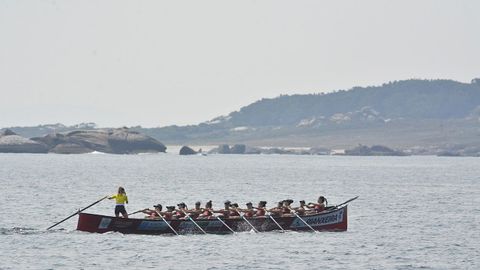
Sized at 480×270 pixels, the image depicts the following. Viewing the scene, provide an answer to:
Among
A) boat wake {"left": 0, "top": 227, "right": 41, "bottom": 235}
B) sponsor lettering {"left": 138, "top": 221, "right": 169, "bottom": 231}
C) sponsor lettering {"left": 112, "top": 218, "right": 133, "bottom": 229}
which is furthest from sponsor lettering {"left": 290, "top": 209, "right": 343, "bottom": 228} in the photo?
boat wake {"left": 0, "top": 227, "right": 41, "bottom": 235}

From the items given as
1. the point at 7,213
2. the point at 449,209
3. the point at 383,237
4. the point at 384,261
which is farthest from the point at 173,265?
the point at 449,209

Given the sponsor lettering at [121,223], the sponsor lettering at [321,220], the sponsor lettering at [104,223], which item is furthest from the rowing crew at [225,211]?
the sponsor lettering at [104,223]

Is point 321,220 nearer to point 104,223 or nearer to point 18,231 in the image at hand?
point 104,223

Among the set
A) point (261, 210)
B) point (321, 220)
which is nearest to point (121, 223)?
point (261, 210)

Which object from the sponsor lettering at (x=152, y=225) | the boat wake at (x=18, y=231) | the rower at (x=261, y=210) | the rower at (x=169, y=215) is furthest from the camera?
the rower at (x=261, y=210)

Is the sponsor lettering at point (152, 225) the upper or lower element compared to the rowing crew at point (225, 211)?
lower

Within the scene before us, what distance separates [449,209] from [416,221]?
12.9 metres

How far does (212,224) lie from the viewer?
2183 inches

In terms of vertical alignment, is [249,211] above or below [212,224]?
above

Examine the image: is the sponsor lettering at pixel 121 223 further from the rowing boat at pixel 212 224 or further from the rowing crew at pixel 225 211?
the rowing crew at pixel 225 211

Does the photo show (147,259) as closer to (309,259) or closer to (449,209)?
(309,259)

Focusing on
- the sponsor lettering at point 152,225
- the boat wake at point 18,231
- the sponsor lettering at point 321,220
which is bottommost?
the boat wake at point 18,231

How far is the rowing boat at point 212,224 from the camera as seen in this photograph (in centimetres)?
5322

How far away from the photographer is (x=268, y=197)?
93562 mm
